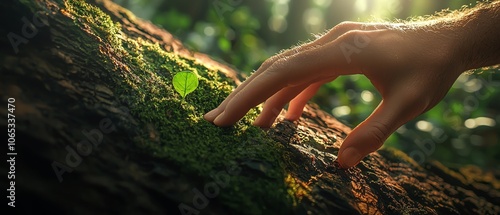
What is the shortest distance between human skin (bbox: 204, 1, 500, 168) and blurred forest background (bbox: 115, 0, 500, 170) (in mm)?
1317

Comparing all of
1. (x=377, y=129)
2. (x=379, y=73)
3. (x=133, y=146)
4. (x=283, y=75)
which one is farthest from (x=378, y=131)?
(x=133, y=146)

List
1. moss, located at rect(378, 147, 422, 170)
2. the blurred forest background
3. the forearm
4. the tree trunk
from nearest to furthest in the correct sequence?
1. the tree trunk
2. the forearm
3. moss, located at rect(378, 147, 422, 170)
4. the blurred forest background

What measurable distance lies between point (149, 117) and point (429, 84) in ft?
4.61

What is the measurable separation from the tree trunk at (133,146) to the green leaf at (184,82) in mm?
57

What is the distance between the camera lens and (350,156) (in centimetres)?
173

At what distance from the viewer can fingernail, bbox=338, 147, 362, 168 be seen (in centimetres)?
172

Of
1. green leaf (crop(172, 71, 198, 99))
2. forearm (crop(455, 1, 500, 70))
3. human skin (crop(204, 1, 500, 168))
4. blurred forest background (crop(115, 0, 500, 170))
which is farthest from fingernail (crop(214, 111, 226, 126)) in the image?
blurred forest background (crop(115, 0, 500, 170))

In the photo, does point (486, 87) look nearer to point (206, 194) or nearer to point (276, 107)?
point (276, 107)

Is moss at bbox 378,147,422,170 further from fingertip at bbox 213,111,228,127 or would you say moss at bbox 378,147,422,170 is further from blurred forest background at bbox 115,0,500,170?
fingertip at bbox 213,111,228,127

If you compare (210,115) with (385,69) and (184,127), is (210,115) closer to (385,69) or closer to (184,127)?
(184,127)

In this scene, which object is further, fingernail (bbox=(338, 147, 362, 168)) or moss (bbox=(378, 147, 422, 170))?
moss (bbox=(378, 147, 422, 170))

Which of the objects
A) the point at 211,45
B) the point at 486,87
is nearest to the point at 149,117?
the point at 211,45

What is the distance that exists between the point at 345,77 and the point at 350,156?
354 cm

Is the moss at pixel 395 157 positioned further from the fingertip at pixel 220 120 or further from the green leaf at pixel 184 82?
the green leaf at pixel 184 82
